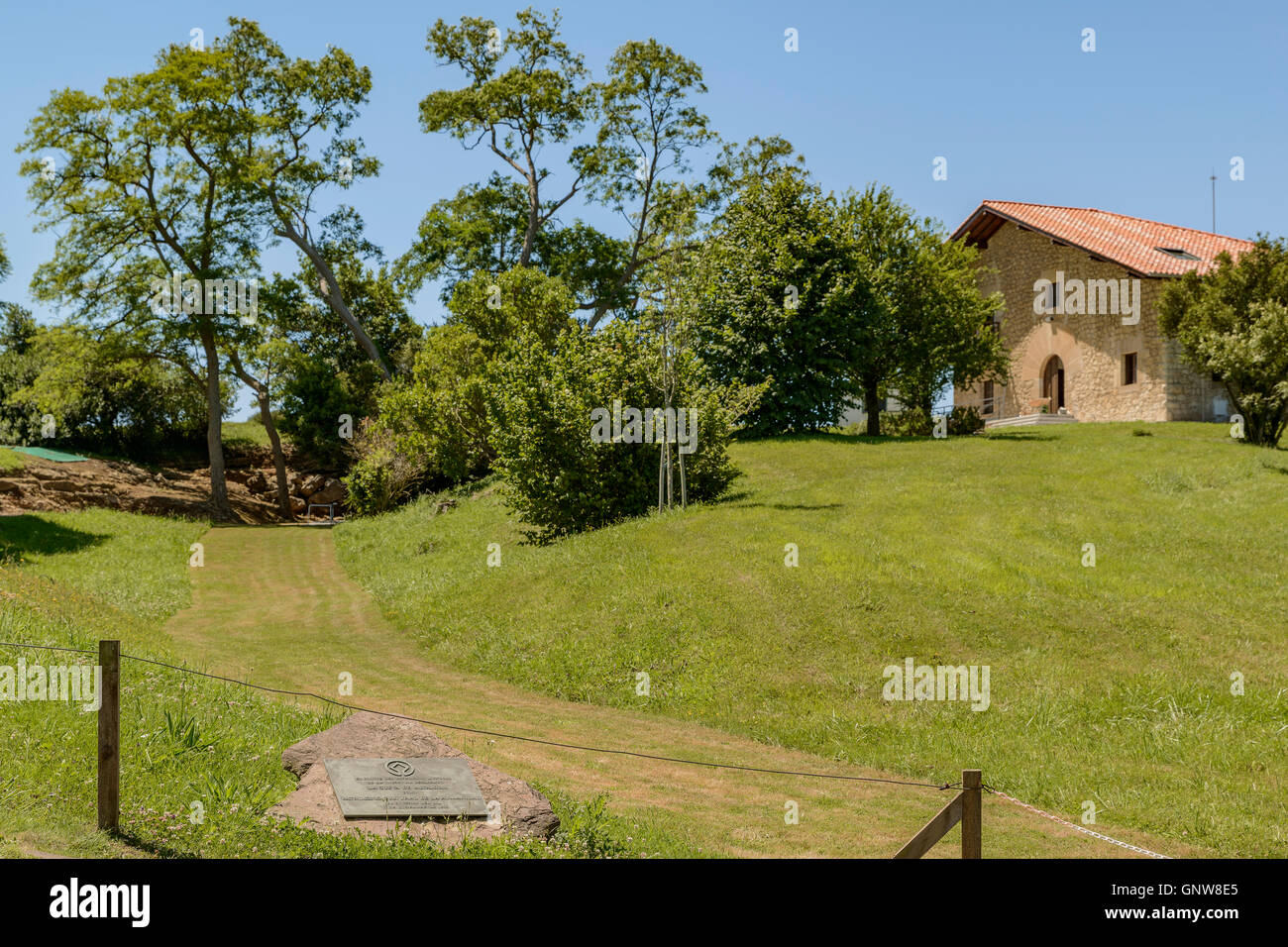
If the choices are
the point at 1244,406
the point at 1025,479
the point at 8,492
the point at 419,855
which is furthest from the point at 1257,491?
the point at 8,492

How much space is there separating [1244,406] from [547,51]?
35105 mm

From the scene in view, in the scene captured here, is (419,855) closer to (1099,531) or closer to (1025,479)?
(1099,531)

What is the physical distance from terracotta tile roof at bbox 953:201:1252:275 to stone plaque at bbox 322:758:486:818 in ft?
135

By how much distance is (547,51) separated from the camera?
4978 centimetres

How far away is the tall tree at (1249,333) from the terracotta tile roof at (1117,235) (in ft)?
28.0

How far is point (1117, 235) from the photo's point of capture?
1869 inches

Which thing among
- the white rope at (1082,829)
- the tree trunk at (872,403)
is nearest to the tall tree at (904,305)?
the tree trunk at (872,403)

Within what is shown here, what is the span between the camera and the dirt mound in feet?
118

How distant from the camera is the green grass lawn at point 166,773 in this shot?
7527 millimetres

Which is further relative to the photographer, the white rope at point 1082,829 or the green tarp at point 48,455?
the green tarp at point 48,455

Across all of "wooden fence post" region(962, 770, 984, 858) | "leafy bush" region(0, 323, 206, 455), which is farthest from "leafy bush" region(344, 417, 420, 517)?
"wooden fence post" region(962, 770, 984, 858)

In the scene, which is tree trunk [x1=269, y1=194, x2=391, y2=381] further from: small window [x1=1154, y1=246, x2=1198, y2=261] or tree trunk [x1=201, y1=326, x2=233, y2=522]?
small window [x1=1154, y1=246, x2=1198, y2=261]

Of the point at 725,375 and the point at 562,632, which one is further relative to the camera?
the point at 725,375

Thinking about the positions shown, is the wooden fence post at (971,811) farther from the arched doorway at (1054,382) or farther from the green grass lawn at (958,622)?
the arched doorway at (1054,382)
